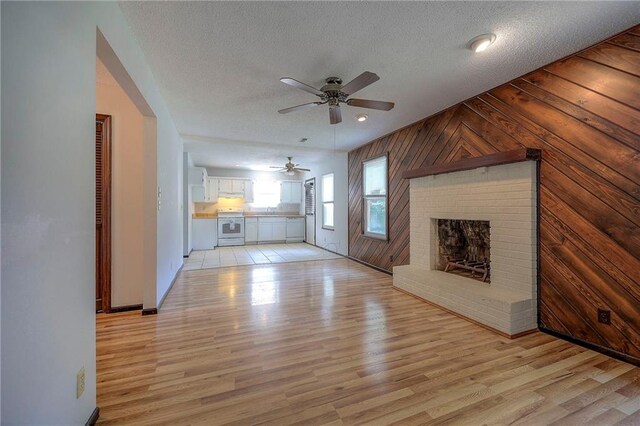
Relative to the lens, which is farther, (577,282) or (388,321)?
(388,321)

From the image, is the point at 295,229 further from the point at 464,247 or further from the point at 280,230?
the point at 464,247

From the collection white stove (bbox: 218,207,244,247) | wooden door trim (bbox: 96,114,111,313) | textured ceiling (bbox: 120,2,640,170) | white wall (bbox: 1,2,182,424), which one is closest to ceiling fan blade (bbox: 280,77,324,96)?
textured ceiling (bbox: 120,2,640,170)

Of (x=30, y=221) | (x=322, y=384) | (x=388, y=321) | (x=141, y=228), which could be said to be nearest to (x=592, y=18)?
(x=388, y=321)

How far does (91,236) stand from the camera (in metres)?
1.44

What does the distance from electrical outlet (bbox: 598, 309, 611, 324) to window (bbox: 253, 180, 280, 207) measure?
26.2 ft

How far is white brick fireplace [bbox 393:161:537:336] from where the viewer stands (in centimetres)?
255

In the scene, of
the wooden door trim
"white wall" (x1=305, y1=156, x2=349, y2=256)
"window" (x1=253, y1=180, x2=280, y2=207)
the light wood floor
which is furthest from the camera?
"window" (x1=253, y1=180, x2=280, y2=207)

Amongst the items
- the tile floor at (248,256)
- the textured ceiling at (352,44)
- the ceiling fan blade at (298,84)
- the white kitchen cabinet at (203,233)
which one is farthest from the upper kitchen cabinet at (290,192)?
the ceiling fan blade at (298,84)

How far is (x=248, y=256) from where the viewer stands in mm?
6434

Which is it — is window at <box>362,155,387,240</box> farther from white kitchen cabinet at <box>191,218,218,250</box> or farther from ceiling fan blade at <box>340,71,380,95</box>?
white kitchen cabinet at <box>191,218,218,250</box>

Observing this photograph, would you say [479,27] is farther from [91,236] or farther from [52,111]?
[91,236]

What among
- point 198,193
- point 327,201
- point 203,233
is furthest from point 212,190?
point 327,201

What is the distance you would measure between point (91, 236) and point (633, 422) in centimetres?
305

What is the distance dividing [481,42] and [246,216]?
286 inches
